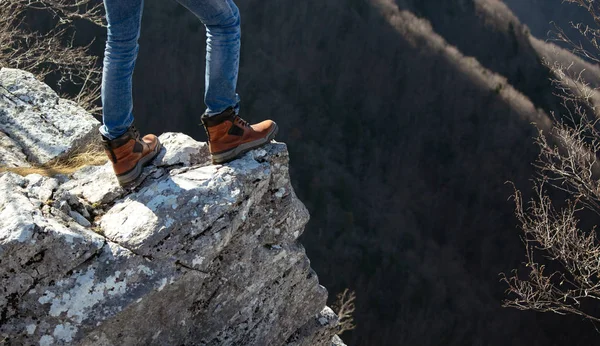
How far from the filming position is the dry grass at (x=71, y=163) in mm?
4645

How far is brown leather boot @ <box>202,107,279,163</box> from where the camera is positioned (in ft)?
12.8

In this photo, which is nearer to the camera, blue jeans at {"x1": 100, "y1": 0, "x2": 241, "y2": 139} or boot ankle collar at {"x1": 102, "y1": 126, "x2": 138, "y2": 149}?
blue jeans at {"x1": 100, "y1": 0, "x2": 241, "y2": 139}

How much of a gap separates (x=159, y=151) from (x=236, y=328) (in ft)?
4.18

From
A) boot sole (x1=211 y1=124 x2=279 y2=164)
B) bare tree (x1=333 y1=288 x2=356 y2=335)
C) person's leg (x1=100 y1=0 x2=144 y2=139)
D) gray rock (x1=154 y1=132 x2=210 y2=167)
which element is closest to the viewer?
person's leg (x1=100 y1=0 x2=144 y2=139)

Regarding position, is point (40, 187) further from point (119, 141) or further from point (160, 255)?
point (160, 255)

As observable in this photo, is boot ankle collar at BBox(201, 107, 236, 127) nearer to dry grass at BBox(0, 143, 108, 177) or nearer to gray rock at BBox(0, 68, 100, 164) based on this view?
dry grass at BBox(0, 143, 108, 177)

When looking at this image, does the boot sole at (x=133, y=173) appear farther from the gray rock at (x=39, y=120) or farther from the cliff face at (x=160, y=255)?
the gray rock at (x=39, y=120)

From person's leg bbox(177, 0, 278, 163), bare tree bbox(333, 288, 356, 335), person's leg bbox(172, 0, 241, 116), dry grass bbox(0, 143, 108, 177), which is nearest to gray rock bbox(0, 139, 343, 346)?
person's leg bbox(177, 0, 278, 163)

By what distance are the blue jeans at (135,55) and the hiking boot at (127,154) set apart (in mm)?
46

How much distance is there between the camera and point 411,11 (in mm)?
39781

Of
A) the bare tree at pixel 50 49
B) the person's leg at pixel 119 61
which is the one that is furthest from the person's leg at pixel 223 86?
the bare tree at pixel 50 49

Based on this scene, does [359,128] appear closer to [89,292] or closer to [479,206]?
[479,206]

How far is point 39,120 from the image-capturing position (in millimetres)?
5652

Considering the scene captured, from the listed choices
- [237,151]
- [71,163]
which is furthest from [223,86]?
[71,163]
